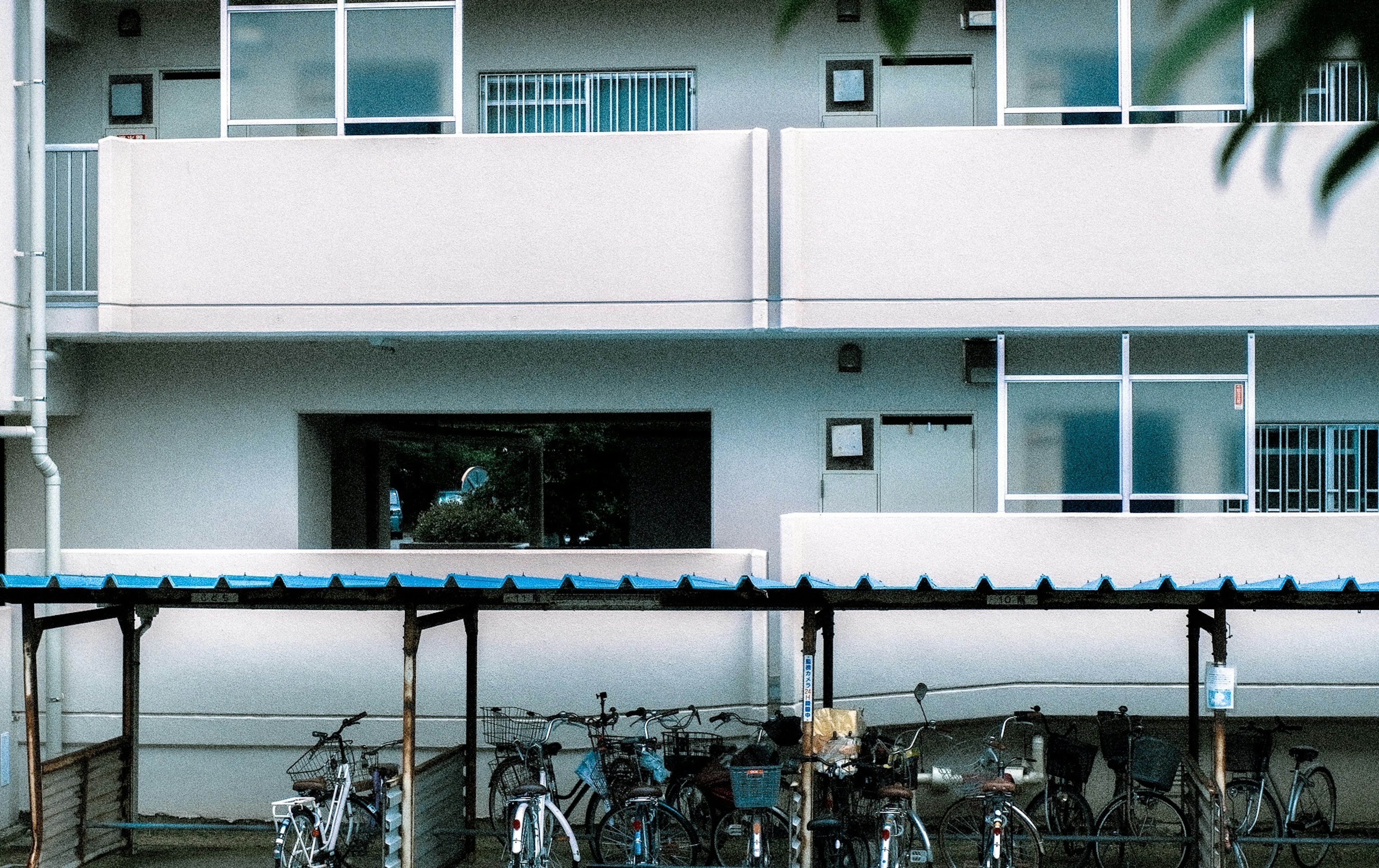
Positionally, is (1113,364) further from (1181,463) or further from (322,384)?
(322,384)

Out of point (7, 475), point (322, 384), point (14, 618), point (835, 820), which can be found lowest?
point (835, 820)

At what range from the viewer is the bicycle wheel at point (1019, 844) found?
9.17 metres

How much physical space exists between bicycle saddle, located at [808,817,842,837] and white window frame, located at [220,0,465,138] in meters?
6.37

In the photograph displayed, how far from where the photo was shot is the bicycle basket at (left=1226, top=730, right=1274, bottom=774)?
10484mm

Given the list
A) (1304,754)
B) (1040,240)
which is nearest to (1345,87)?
(1304,754)

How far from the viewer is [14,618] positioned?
1182 centimetres

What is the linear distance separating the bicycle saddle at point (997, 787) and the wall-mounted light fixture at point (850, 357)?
437 centimetres

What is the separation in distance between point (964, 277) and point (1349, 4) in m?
10.3

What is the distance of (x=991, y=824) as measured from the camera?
9.20 m

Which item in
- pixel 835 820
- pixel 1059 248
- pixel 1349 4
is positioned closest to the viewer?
pixel 1349 4

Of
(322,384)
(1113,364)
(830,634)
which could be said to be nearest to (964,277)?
(1113,364)

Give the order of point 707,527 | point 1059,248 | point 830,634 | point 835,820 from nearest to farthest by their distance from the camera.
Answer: point 835,820 < point 830,634 < point 1059,248 < point 707,527

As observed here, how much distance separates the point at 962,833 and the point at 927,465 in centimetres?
348

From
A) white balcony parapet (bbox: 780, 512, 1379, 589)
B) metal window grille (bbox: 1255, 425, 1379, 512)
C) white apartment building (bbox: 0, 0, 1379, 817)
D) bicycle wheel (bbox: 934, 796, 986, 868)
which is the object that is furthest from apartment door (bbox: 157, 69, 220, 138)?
metal window grille (bbox: 1255, 425, 1379, 512)
